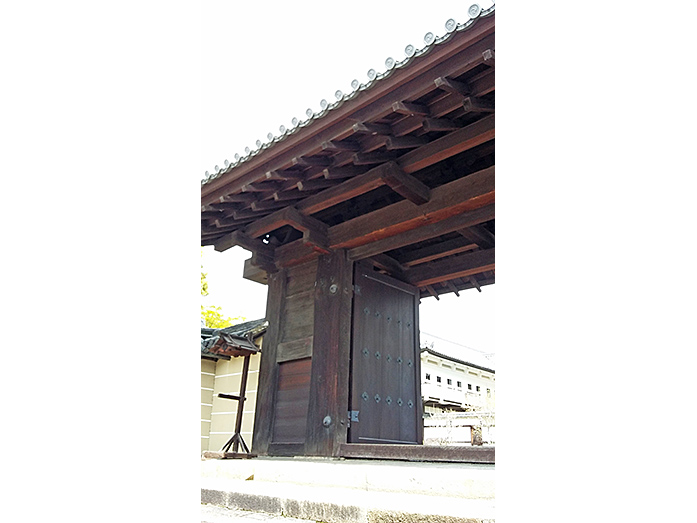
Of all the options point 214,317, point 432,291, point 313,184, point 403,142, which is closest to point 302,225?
point 313,184

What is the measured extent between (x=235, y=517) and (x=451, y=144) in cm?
252

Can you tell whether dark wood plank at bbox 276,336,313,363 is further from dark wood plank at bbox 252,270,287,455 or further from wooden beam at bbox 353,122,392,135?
wooden beam at bbox 353,122,392,135

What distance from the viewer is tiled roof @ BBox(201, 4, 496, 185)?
2.69 meters

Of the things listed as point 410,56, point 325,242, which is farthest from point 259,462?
point 410,56

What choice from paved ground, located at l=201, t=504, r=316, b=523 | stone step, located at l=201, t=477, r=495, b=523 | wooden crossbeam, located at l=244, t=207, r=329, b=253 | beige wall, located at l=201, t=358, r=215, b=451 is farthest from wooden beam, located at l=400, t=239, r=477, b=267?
beige wall, located at l=201, t=358, r=215, b=451

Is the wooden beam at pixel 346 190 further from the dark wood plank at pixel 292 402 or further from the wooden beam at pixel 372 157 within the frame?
the dark wood plank at pixel 292 402

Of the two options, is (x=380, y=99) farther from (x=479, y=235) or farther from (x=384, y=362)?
(x=384, y=362)

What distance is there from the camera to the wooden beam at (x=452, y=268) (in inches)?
193

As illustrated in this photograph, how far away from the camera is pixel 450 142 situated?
3.69 metres

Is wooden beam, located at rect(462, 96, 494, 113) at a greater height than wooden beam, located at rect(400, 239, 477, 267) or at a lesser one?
greater

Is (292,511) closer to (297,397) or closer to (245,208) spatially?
(297,397)

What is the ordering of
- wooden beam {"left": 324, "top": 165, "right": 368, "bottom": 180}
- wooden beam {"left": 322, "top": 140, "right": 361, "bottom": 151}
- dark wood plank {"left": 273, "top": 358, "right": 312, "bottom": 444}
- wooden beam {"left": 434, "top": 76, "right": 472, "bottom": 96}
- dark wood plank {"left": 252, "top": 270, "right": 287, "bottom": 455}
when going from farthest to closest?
dark wood plank {"left": 252, "top": 270, "right": 287, "bottom": 455} → dark wood plank {"left": 273, "top": 358, "right": 312, "bottom": 444} → wooden beam {"left": 324, "top": 165, "right": 368, "bottom": 180} → wooden beam {"left": 322, "top": 140, "right": 361, "bottom": 151} → wooden beam {"left": 434, "top": 76, "right": 472, "bottom": 96}

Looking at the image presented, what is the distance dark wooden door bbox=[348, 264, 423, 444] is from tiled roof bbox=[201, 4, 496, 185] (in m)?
1.41

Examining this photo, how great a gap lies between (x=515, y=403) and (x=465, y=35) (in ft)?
7.92
